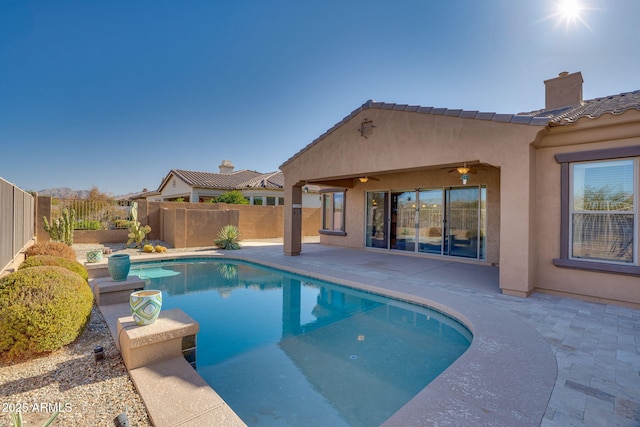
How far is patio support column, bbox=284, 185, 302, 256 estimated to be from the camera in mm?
12773

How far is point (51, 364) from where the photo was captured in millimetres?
3701

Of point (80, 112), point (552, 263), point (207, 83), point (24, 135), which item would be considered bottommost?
point (552, 263)

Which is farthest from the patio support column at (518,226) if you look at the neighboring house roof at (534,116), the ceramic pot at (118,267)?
the ceramic pot at (118,267)

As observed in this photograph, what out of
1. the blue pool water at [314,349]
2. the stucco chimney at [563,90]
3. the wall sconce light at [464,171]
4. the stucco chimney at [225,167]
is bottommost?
the blue pool water at [314,349]

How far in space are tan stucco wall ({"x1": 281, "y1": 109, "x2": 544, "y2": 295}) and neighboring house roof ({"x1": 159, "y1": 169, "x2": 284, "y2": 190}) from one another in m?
15.6

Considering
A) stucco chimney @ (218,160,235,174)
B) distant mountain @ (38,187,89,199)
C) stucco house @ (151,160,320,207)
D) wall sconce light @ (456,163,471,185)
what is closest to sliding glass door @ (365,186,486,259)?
wall sconce light @ (456,163,471,185)

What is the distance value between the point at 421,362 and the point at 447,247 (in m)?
8.12

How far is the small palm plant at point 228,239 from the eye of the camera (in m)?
15.0

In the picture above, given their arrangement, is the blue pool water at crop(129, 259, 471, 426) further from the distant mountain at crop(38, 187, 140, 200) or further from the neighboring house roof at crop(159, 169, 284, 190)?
the neighboring house roof at crop(159, 169, 284, 190)

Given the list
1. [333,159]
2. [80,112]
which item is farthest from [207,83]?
[333,159]

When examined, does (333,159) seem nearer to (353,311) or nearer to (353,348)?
(353,311)

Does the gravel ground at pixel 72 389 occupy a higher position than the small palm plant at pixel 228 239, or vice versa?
the small palm plant at pixel 228 239

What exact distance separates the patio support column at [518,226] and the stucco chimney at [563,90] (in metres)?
4.72

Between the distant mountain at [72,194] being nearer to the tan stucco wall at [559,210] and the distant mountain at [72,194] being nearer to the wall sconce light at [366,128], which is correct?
the wall sconce light at [366,128]
